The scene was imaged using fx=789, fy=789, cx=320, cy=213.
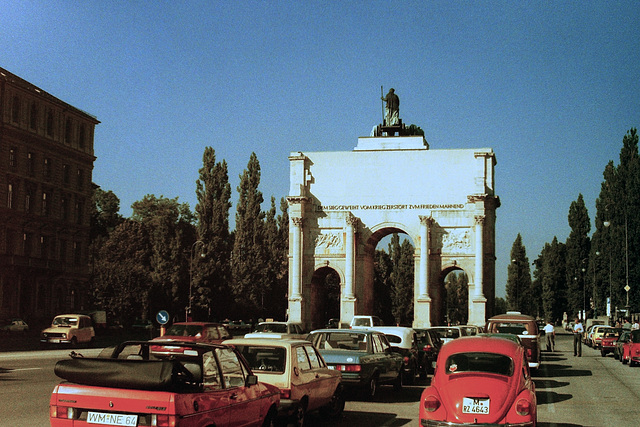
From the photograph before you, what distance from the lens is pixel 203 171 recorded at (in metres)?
69.6

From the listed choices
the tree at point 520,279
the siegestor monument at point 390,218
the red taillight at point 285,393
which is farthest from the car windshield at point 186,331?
the tree at point 520,279

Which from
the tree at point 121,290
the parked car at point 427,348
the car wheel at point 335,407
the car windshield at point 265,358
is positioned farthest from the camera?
the tree at point 121,290

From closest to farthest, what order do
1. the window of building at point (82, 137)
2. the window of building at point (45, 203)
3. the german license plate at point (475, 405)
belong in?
the german license plate at point (475, 405) < the window of building at point (45, 203) < the window of building at point (82, 137)

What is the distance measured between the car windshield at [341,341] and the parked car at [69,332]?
23.7 metres

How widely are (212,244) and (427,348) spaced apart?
→ 42.5m

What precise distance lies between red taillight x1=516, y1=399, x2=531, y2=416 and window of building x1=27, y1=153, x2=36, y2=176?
182 ft

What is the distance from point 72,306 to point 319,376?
5615cm

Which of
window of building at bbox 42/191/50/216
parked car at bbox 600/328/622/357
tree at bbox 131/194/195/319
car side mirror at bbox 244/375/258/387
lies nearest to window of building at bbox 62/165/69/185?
window of building at bbox 42/191/50/216

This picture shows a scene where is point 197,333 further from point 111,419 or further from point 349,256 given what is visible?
point 349,256

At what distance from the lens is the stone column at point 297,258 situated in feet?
209

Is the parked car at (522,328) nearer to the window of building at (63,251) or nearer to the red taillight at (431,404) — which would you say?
the red taillight at (431,404)

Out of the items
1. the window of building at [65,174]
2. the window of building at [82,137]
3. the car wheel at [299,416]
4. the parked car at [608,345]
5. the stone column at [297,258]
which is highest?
the window of building at [82,137]

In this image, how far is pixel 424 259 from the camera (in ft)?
202

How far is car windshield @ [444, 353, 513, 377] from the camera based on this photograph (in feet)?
38.5
